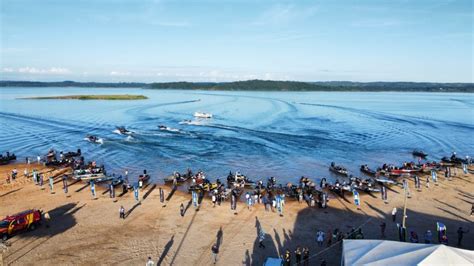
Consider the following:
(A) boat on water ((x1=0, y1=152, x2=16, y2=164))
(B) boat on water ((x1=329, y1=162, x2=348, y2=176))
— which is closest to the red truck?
(A) boat on water ((x1=0, y1=152, x2=16, y2=164))

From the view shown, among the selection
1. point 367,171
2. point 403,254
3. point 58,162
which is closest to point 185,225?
point 403,254

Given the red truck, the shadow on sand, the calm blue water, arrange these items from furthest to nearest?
1. the calm blue water
2. the red truck
3. the shadow on sand

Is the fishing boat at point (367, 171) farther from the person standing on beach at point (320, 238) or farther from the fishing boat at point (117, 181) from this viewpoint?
the fishing boat at point (117, 181)

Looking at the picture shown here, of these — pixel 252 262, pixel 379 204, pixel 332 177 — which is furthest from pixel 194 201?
pixel 332 177

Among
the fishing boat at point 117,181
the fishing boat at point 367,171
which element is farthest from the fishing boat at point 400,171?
the fishing boat at point 117,181

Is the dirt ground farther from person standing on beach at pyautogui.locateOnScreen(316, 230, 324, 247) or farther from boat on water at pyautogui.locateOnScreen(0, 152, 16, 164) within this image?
boat on water at pyautogui.locateOnScreen(0, 152, 16, 164)

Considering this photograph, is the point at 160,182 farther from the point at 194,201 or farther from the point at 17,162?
the point at 17,162

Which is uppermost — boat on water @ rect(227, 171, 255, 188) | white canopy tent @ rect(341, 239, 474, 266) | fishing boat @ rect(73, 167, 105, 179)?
white canopy tent @ rect(341, 239, 474, 266)
